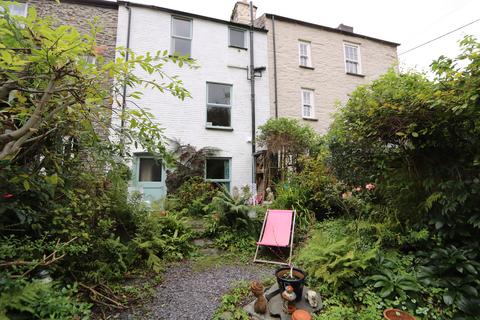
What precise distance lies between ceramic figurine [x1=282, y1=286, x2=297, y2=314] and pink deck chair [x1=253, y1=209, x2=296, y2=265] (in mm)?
1493

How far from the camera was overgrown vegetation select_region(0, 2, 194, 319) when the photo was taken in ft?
4.97

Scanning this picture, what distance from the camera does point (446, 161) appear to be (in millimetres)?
3207

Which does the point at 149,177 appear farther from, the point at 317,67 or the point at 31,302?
the point at 317,67

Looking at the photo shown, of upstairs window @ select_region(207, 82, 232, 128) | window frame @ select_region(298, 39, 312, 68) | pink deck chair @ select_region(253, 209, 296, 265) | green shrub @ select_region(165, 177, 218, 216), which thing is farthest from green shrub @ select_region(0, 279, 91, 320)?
window frame @ select_region(298, 39, 312, 68)

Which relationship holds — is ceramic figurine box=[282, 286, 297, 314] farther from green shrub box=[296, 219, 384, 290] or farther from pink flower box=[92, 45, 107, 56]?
pink flower box=[92, 45, 107, 56]

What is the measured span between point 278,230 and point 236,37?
7.98 meters

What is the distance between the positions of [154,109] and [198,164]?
2389 millimetres

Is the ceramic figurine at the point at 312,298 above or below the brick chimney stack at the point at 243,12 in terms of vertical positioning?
below

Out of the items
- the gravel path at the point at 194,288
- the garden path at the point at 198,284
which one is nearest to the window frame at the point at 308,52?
the garden path at the point at 198,284

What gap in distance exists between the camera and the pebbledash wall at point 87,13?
25.8 feet

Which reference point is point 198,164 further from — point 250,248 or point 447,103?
point 447,103

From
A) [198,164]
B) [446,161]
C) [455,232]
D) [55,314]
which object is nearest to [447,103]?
[446,161]

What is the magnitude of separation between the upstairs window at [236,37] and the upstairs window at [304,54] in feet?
8.86

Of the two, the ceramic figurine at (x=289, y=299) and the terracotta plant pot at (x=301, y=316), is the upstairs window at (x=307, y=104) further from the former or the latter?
the terracotta plant pot at (x=301, y=316)
